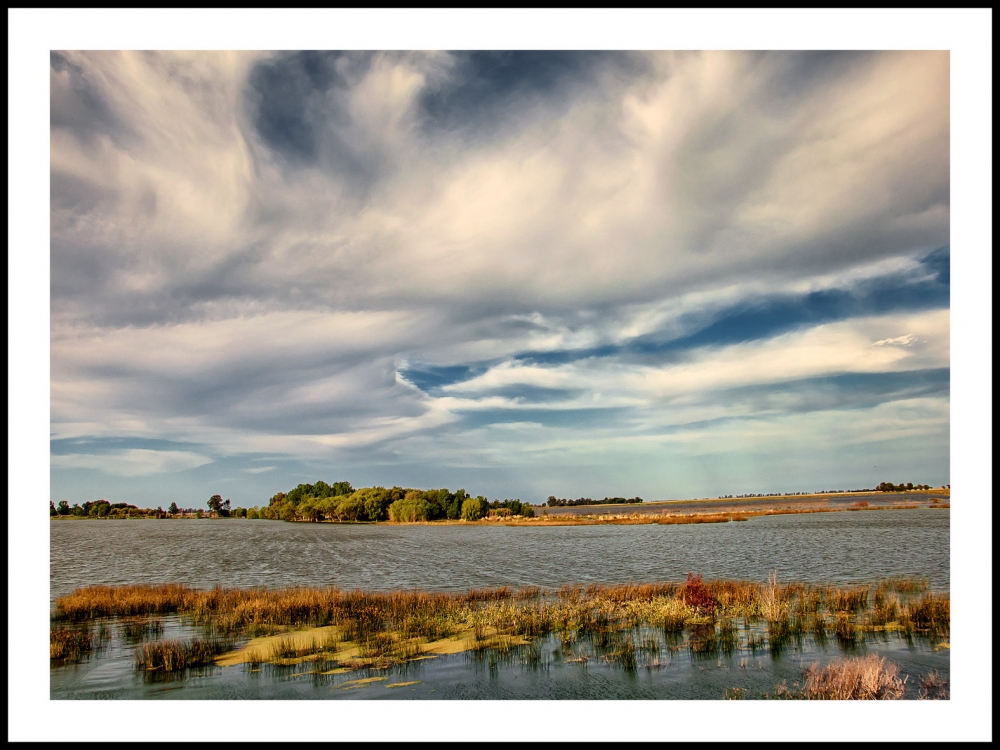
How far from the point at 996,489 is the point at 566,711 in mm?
11078

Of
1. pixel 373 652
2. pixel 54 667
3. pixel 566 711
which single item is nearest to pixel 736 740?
pixel 566 711

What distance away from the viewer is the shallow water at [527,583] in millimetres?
14047

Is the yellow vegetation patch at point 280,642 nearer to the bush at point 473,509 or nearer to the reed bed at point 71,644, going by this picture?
the reed bed at point 71,644

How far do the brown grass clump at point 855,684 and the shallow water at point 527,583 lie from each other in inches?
19.8

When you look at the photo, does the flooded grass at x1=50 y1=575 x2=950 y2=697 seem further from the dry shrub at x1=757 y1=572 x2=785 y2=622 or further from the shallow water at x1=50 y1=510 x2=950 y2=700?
the shallow water at x1=50 y1=510 x2=950 y2=700

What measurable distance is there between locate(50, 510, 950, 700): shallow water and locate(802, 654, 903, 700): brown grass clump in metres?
0.50

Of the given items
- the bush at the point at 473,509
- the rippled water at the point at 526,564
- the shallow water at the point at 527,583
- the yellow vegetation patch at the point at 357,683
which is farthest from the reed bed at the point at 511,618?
the bush at the point at 473,509

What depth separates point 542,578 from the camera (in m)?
40.2

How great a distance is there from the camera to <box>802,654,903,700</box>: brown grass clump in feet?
41.9

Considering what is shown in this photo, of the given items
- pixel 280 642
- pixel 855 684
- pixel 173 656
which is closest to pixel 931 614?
pixel 855 684

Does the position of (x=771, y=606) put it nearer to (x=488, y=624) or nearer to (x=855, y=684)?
(x=855, y=684)

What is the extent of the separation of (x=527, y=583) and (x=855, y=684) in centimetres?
2570

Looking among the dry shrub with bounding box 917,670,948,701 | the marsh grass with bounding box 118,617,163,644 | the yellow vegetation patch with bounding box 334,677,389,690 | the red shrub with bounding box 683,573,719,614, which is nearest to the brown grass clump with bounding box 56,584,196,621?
the marsh grass with bounding box 118,617,163,644

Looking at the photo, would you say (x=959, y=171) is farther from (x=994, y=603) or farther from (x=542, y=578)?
(x=542, y=578)
